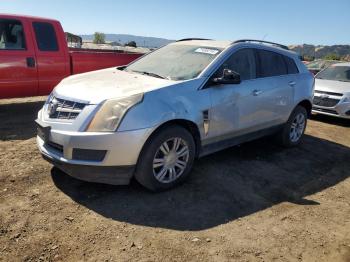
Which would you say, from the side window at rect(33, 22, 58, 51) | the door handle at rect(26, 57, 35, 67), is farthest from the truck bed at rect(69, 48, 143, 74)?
the door handle at rect(26, 57, 35, 67)

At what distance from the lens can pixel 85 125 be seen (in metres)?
3.81

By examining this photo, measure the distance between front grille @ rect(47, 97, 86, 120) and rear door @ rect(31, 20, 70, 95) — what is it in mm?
3580

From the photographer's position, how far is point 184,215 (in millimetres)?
3928

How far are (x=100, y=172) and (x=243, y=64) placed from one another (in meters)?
2.62

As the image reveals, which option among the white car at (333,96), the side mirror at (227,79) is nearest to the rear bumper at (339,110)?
the white car at (333,96)

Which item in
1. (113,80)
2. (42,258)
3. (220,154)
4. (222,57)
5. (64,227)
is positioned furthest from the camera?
(220,154)

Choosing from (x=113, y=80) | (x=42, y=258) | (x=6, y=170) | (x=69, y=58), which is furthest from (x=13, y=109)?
(x=42, y=258)

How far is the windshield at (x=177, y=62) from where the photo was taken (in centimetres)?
478

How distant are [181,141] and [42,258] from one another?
1.95m

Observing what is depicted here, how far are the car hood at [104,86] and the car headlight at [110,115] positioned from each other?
0.10 metres

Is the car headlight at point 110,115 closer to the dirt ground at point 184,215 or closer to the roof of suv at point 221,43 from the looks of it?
the dirt ground at point 184,215

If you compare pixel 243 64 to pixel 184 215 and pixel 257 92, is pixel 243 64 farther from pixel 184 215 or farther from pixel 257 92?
pixel 184 215

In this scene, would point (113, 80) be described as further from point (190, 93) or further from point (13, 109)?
point (13, 109)

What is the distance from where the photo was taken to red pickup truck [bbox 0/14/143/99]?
7109 mm
